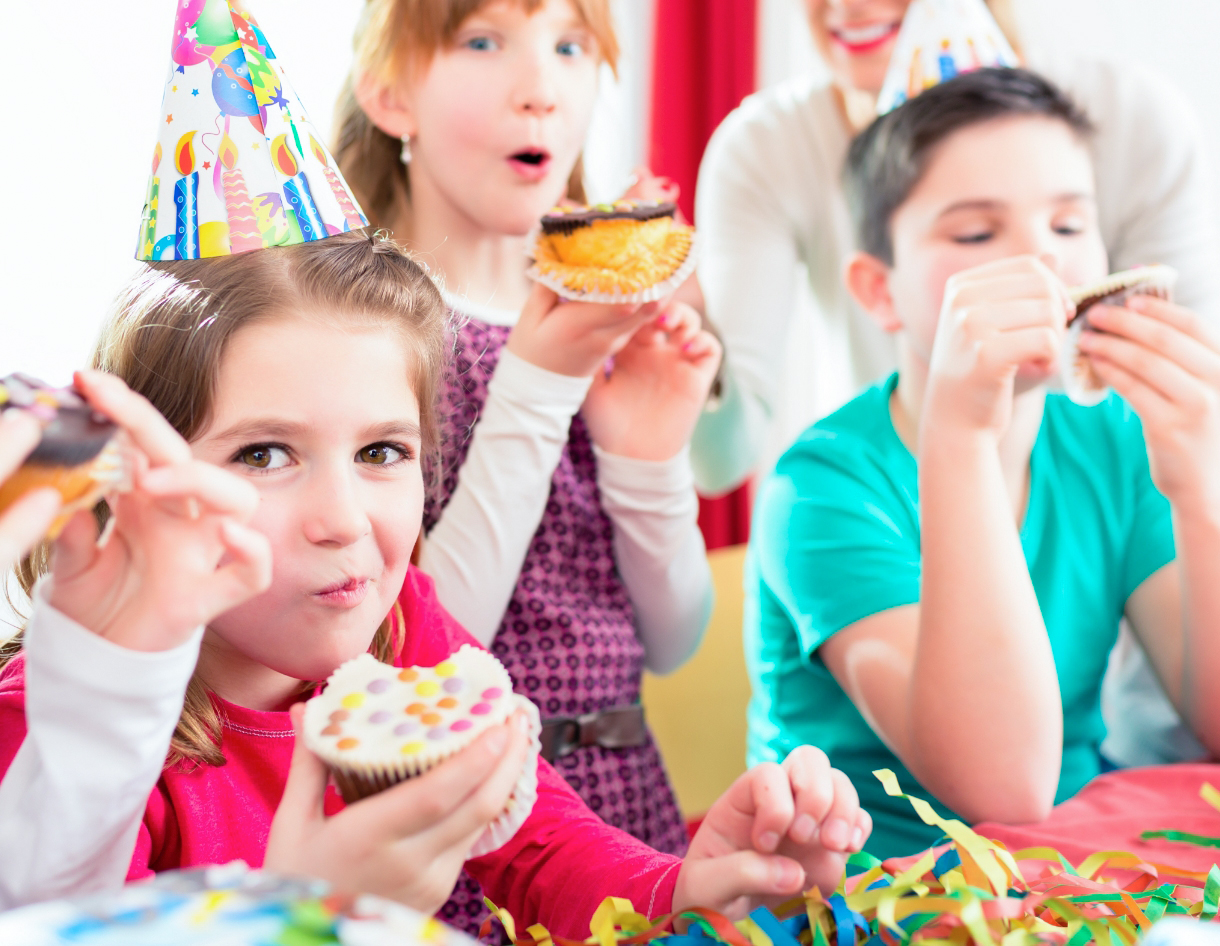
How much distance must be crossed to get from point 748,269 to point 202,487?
143 centimetres

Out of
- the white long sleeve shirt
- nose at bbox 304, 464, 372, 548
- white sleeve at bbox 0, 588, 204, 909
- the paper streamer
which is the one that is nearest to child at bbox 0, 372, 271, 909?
white sleeve at bbox 0, 588, 204, 909

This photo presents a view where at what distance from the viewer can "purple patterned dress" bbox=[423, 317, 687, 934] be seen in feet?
4.15

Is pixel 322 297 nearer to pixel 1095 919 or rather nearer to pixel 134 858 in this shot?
pixel 134 858

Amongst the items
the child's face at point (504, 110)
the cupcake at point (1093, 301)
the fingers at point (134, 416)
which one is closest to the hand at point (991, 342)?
the cupcake at point (1093, 301)

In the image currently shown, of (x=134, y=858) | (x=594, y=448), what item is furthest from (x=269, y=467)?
(x=594, y=448)

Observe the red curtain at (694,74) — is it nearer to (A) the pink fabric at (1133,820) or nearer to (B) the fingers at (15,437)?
(A) the pink fabric at (1133,820)

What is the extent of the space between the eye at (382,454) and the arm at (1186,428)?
75cm

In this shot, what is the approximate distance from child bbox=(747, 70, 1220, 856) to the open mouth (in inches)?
16.1

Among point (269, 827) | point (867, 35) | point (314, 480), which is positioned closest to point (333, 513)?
point (314, 480)

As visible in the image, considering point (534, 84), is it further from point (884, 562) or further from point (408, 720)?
point (408, 720)

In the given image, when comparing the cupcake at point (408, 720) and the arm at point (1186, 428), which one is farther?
the arm at point (1186, 428)

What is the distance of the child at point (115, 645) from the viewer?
2.00 ft

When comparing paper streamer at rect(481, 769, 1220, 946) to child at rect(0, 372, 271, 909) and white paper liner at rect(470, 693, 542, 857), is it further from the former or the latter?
child at rect(0, 372, 271, 909)

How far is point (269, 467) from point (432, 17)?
2.20 feet
